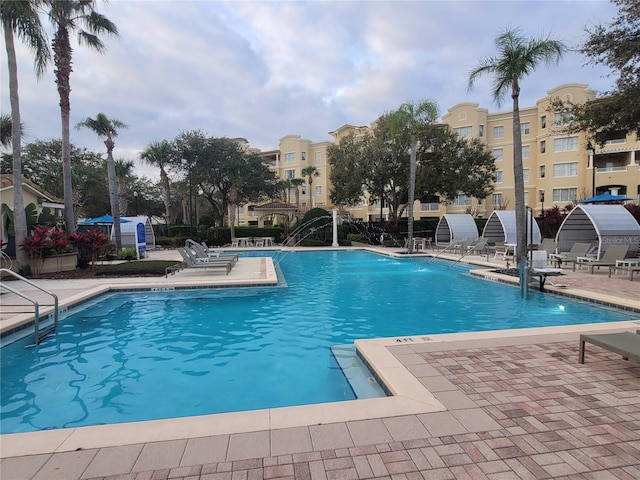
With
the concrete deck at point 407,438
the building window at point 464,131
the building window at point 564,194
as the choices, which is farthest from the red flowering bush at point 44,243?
the building window at point 564,194

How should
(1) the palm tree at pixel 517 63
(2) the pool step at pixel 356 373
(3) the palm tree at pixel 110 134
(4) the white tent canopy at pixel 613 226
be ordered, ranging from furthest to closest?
(3) the palm tree at pixel 110 134 < (4) the white tent canopy at pixel 613 226 < (1) the palm tree at pixel 517 63 < (2) the pool step at pixel 356 373

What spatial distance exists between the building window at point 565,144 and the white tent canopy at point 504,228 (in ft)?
67.9

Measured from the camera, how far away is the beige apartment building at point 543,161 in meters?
34.0

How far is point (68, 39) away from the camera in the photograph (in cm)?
1414


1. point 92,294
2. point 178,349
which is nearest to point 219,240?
point 92,294

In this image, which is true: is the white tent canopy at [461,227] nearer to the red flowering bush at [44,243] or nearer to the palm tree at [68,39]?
the red flowering bush at [44,243]

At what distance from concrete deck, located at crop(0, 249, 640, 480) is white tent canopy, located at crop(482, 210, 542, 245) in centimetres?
1690

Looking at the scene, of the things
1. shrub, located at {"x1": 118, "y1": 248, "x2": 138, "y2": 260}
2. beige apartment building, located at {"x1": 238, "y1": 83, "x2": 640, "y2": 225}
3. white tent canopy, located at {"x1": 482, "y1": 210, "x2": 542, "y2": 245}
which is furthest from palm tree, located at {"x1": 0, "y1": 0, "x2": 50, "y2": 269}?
beige apartment building, located at {"x1": 238, "y1": 83, "x2": 640, "y2": 225}

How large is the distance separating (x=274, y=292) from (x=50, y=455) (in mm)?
7595

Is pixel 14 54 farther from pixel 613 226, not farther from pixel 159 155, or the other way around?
pixel 613 226

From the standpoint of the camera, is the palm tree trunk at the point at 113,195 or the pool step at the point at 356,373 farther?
the palm tree trunk at the point at 113,195

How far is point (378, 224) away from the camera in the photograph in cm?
3312

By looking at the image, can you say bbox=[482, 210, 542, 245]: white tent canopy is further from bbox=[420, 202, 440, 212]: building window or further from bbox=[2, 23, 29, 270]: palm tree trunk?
bbox=[420, 202, 440, 212]: building window

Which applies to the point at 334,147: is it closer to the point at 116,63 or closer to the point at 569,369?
the point at 116,63
